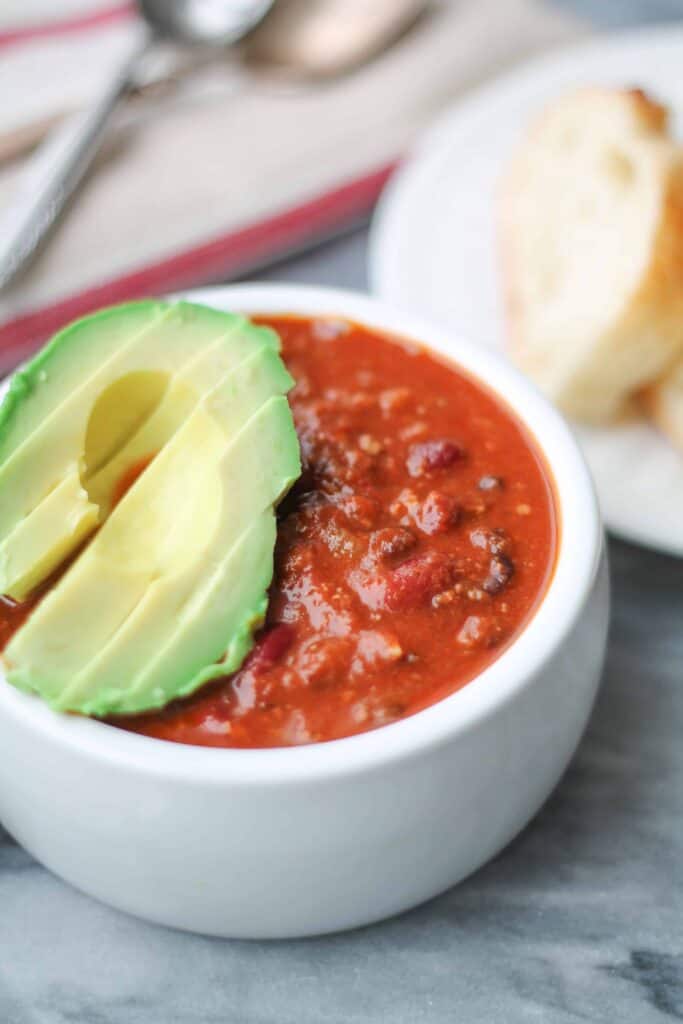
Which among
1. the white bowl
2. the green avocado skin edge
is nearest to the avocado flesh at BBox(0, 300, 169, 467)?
the green avocado skin edge

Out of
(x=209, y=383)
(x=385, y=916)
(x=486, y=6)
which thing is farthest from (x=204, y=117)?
(x=385, y=916)

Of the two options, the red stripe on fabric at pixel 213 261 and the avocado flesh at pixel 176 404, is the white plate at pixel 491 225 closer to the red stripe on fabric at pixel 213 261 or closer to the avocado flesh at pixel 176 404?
the red stripe on fabric at pixel 213 261

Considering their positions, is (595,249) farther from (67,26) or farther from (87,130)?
(67,26)

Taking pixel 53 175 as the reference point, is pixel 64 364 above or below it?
above

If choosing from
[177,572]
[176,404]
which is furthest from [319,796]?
[176,404]

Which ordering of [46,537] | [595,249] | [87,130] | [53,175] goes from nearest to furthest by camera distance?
[46,537] < [595,249] < [53,175] < [87,130]

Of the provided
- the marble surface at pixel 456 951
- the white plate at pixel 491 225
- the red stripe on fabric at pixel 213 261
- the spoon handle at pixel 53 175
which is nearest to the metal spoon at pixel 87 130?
the spoon handle at pixel 53 175

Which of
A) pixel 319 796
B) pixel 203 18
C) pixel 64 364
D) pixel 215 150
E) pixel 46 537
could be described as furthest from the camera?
pixel 203 18
